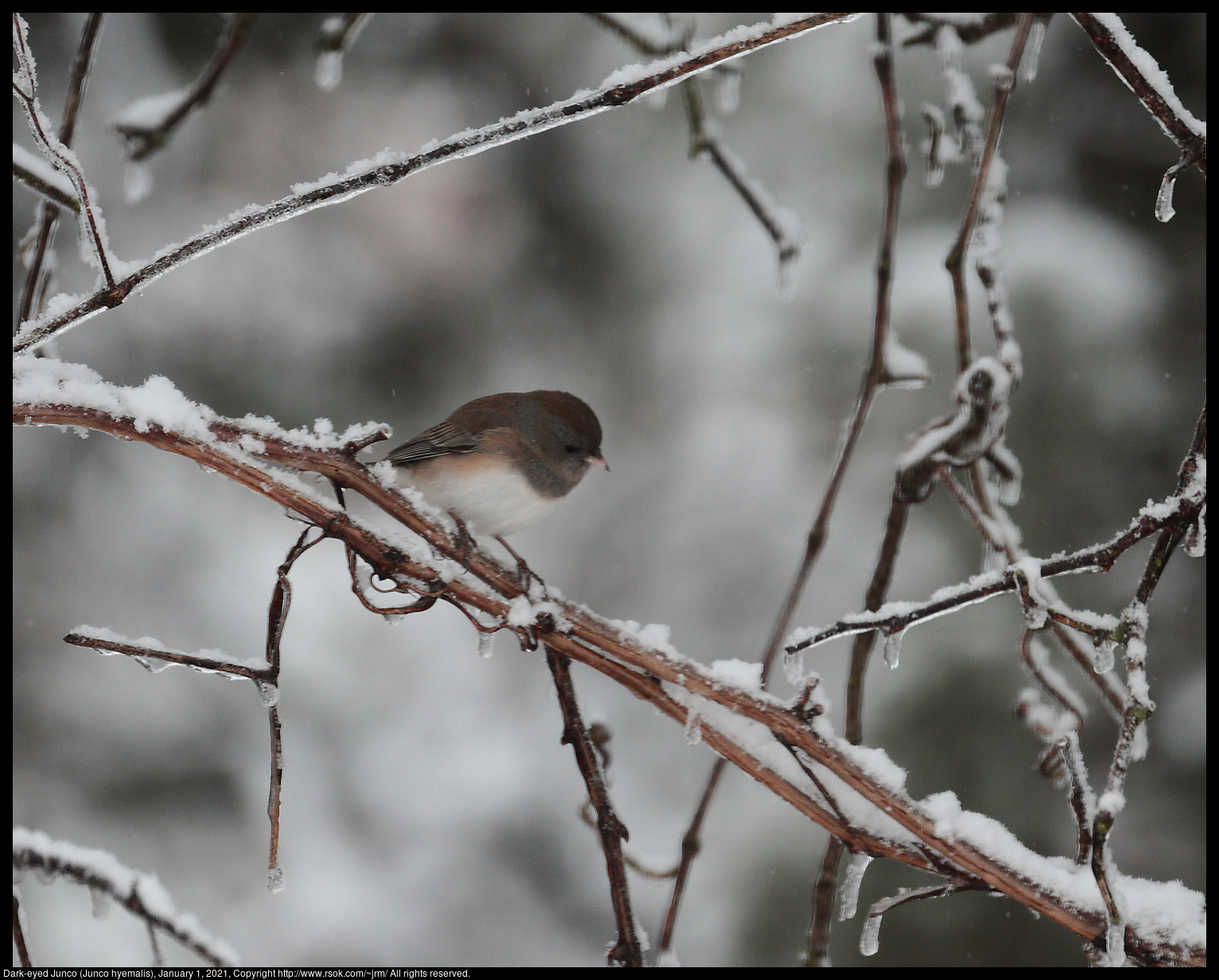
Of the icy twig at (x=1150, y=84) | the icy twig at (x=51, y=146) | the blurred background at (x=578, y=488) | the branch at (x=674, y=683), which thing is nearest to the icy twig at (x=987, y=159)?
the icy twig at (x=1150, y=84)

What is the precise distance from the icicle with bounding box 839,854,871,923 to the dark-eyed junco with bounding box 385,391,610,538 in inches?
39.4

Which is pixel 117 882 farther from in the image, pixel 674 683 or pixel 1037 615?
pixel 1037 615

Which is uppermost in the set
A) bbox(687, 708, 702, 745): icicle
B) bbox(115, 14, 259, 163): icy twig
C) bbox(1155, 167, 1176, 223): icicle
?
bbox(115, 14, 259, 163): icy twig

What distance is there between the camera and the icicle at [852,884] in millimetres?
1000

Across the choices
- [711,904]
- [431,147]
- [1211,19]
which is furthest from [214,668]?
[711,904]

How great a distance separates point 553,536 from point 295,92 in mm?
2015

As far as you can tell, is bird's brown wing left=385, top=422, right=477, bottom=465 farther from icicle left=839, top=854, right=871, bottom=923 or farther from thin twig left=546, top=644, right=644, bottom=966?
icicle left=839, top=854, right=871, bottom=923

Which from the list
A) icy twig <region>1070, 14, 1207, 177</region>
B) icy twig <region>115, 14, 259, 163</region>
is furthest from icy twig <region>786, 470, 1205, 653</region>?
icy twig <region>115, 14, 259, 163</region>

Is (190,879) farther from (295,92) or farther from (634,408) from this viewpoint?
(295,92)

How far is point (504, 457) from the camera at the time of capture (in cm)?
192

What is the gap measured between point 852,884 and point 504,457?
111 cm

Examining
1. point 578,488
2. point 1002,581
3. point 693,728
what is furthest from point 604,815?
point 578,488

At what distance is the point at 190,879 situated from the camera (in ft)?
11.6

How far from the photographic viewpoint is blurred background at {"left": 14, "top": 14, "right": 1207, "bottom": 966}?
133 inches
